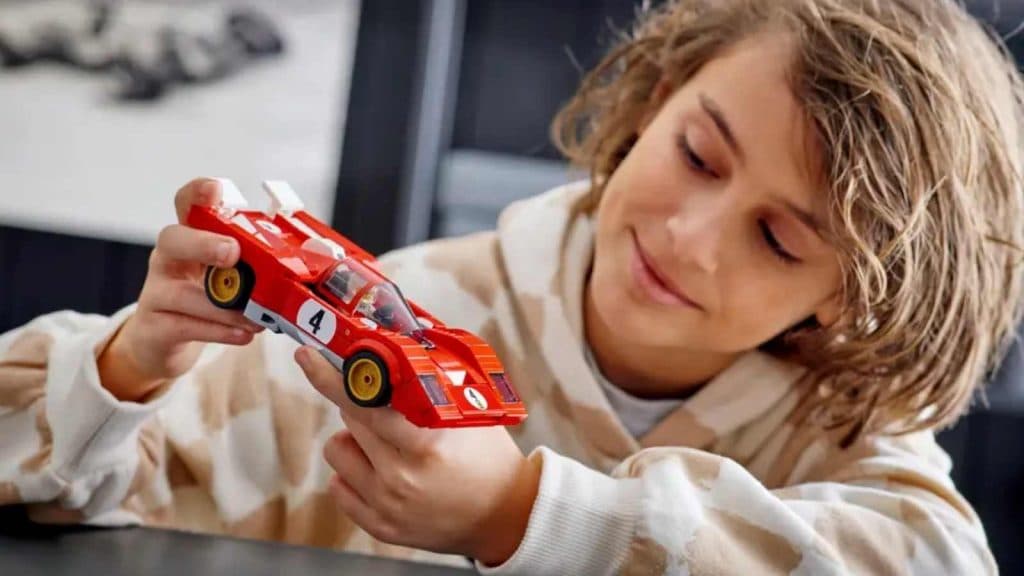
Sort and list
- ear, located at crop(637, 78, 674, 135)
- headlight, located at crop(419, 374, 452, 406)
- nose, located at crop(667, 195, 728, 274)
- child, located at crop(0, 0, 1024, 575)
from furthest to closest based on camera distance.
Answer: ear, located at crop(637, 78, 674, 135), nose, located at crop(667, 195, 728, 274), child, located at crop(0, 0, 1024, 575), headlight, located at crop(419, 374, 452, 406)

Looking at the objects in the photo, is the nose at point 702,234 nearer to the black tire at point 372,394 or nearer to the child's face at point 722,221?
the child's face at point 722,221

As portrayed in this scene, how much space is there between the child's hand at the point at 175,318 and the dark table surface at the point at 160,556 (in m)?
0.07

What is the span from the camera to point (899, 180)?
699 mm

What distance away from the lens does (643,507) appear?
57cm

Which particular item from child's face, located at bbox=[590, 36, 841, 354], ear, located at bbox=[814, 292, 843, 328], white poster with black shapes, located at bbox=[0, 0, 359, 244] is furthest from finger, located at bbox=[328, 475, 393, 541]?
white poster with black shapes, located at bbox=[0, 0, 359, 244]

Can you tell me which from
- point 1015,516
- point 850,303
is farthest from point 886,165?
point 1015,516

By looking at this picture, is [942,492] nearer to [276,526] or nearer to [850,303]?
[850,303]

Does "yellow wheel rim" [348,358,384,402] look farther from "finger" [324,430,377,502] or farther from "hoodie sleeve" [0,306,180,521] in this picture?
"hoodie sleeve" [0,306,180,521]

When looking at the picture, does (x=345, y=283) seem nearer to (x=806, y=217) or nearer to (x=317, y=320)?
(x=317, y=320)

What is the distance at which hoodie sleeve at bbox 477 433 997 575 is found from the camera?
56cm

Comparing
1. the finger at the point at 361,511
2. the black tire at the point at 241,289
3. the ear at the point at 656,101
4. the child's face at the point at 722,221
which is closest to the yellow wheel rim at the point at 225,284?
the black tire at the point at 241,289

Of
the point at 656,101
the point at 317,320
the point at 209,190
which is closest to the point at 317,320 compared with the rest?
the point at 317,320

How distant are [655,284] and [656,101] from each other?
191 millimetres

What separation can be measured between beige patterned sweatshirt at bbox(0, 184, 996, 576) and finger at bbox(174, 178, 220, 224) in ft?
0.31
